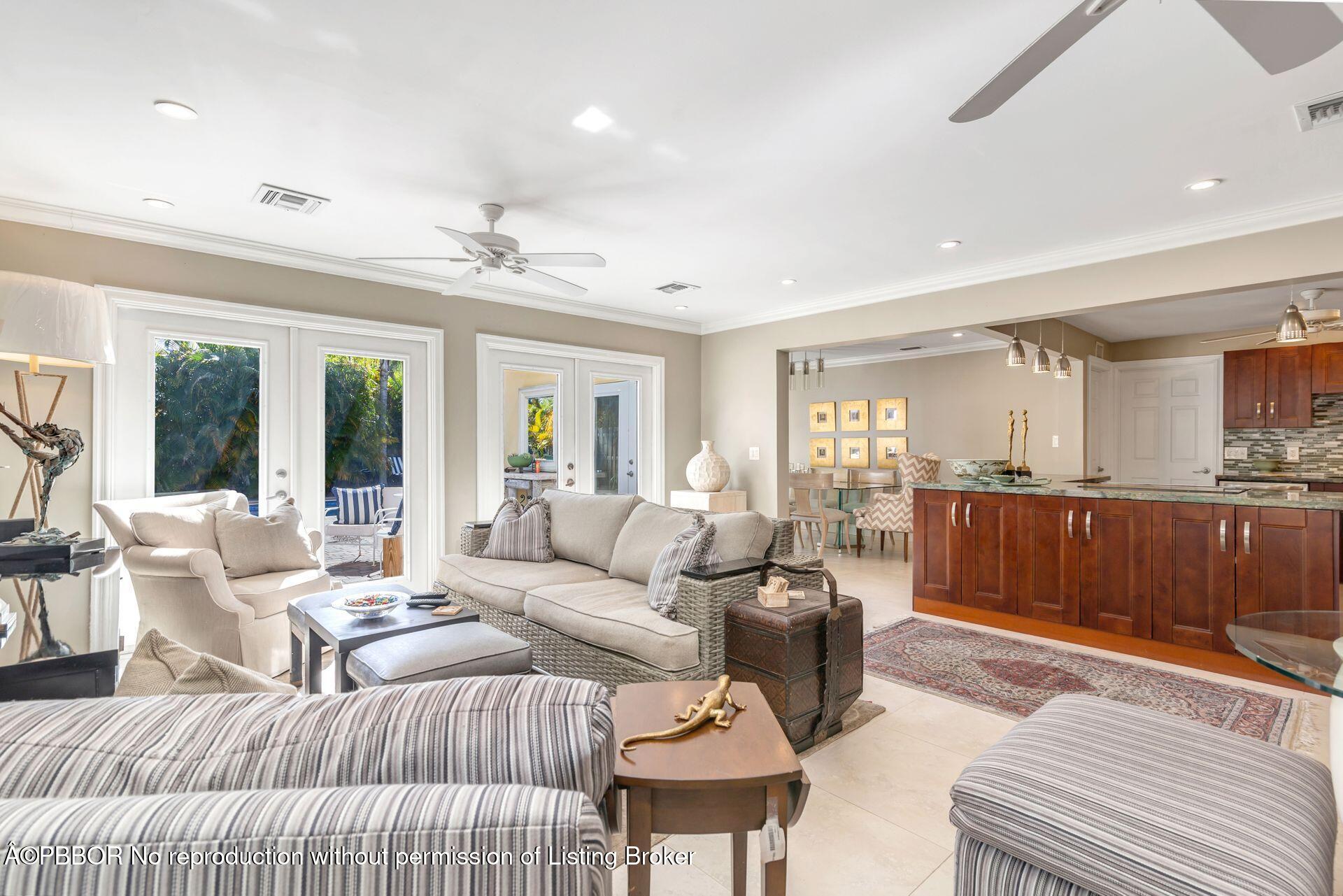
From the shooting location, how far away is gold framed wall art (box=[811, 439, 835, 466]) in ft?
30.6

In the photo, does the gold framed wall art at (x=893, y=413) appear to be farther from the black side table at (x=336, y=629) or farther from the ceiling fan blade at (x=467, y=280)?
the black side table at (x=336, y=629)

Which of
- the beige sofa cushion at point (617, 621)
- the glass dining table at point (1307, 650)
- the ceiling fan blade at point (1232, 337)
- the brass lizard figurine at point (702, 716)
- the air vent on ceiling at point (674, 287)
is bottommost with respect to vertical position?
the beige sofa cushion at point (617, 621)

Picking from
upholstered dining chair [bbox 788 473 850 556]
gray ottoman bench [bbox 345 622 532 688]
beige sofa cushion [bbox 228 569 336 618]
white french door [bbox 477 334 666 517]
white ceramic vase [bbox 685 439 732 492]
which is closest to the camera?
gray ottoman bench [bbox 345 622 532 688]

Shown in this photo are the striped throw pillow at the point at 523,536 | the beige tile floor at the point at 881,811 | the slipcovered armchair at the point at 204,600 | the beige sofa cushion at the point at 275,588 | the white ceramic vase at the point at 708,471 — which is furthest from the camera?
the white ceramic vase at the point at 708,471

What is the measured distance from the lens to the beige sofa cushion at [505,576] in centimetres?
333

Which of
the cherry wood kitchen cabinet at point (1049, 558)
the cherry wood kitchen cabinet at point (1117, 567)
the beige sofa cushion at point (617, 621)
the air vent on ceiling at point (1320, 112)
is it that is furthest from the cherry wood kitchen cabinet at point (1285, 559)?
the beige sofa cushion at point (617, 621)

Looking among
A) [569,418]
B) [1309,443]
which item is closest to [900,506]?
[569,418]

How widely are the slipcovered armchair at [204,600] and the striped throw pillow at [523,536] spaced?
1093 millimetres

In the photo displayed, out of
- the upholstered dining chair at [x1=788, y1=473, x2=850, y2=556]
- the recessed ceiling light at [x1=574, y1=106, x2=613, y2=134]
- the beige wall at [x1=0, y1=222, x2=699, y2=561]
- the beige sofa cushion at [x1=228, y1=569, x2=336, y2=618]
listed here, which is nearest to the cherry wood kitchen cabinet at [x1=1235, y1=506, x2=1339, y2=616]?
the upholstered dining chair at [x1=788, y1=473, x2=850, y2=556]

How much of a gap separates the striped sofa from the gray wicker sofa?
174 cm

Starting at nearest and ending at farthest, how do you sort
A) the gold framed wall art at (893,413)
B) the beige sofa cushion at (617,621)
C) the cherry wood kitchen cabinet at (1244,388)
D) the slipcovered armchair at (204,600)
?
the beige sofa cushion at (617,621) < the slipcovered armchair at (204,600) < the cherry wood kitchen cabinet at (1244,388) < the gold framed wall art at (893,413)

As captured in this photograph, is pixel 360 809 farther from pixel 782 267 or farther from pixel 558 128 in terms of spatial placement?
pixel 782 267

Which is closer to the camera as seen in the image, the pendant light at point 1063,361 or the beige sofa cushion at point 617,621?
the beige sofa cushion at point 617,621

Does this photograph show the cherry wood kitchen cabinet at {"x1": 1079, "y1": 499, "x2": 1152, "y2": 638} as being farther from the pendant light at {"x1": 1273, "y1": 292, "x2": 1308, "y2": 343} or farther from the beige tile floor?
the pendant light at {"x1": 1273, "y1": 292, "x2": 1308, "y2": 343}
